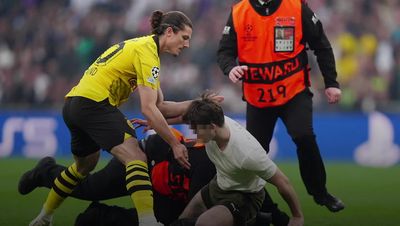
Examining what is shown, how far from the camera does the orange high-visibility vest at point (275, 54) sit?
961 centimetres

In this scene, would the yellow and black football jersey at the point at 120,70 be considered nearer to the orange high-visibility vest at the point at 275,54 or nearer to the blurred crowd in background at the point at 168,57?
the orange high-visibility vest at the point at 275,54

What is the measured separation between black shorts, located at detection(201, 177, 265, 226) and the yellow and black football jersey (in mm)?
980

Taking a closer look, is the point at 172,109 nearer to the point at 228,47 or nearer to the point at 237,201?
the point at 228,47

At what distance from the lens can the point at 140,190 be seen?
26.1ft

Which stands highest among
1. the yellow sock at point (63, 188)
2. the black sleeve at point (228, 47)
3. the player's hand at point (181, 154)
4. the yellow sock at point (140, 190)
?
the black sleeve at point (228, 47)

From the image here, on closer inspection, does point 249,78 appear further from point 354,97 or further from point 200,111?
point 354,97

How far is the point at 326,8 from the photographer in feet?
65.2

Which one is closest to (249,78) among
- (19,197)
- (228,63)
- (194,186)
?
(228,63)

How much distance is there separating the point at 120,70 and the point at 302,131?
1.92 m

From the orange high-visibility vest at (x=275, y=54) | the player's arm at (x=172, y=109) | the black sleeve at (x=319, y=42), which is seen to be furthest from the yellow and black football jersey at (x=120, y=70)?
the black sleeve at (x=319, y=42)

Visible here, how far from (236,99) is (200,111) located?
11.0m

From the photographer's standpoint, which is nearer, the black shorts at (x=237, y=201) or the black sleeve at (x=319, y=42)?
the black shorts at (x=237, y=201)

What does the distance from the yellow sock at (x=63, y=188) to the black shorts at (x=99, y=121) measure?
2.09ft

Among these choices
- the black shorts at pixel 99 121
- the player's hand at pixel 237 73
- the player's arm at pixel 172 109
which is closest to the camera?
the black shorts at pixel 99 121
